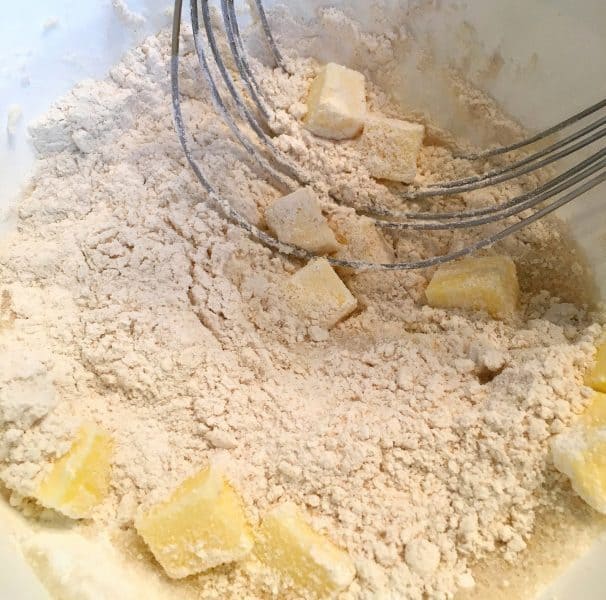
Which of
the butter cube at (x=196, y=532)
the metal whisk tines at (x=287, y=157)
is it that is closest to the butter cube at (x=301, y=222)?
the metal whisk tines at (x=287, y=157)

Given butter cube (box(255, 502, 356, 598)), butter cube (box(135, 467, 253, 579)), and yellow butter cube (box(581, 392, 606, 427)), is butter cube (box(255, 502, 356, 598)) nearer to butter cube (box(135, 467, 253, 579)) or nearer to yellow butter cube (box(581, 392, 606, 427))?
butter cube (box(135, 467, 253, 579))

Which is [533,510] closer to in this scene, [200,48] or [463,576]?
[463,576]

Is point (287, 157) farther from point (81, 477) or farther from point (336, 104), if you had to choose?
point (81, 477)

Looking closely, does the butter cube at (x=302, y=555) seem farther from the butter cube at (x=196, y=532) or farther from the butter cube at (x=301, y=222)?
the butter cube at (x=301, y=222)

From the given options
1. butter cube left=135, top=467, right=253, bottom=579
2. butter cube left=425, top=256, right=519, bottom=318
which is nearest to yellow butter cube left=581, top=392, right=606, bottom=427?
butter cube left=425, top=256, right=519, bottom=318

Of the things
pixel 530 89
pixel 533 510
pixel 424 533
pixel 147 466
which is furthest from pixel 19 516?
pixel 530 89

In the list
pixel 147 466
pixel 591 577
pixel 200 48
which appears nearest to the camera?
pixel 591 577
